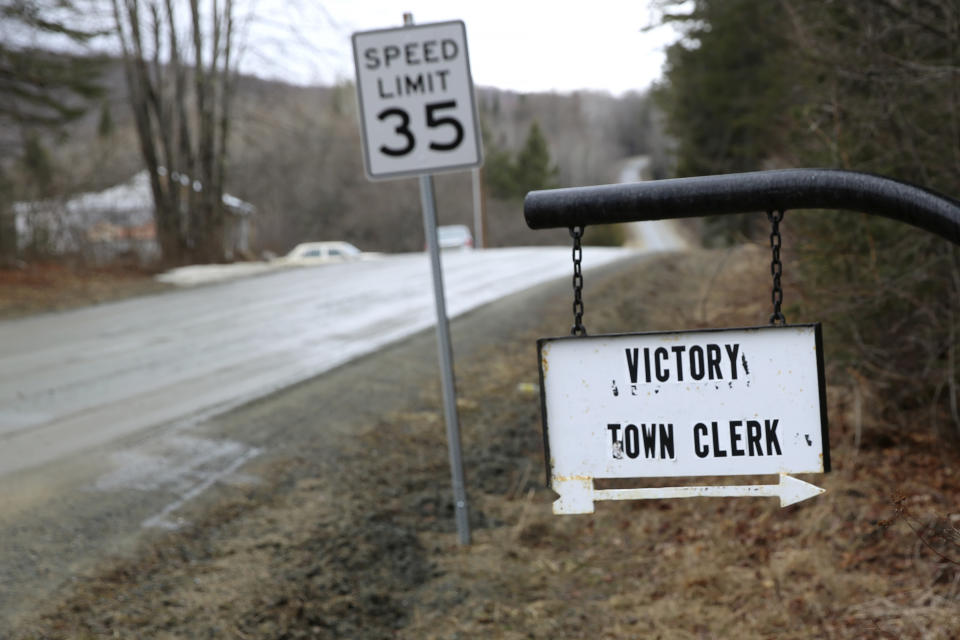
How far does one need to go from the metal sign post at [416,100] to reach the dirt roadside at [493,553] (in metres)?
1.96

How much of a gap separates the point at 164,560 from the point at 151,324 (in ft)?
26.7

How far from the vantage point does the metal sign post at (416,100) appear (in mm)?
4742

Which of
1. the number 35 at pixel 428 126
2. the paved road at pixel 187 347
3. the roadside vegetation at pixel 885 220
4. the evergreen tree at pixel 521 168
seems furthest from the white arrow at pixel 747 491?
the evergreen tree at pixel 521 168

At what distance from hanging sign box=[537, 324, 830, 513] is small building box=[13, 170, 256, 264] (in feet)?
59.9

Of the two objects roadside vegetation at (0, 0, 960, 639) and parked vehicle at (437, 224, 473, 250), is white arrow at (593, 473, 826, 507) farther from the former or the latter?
parked vehicle at (437, 224, 473, 250)

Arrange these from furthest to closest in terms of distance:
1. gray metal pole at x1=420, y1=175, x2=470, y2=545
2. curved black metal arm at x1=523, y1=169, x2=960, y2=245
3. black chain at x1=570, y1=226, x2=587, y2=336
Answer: gray metal pole at x1=420, y1=175, x2=470, y2=545
black chain at x1=570, y1=226, x2=587, y2=336
curved black metal arm at x1=523, y1=169, x2=960, y2=245

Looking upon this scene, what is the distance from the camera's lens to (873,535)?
497 centimetres

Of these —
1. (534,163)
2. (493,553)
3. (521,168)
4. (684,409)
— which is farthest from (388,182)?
(684,409)

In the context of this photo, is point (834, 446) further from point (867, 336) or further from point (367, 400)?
point (367, 400)

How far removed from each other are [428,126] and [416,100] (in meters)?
0.14

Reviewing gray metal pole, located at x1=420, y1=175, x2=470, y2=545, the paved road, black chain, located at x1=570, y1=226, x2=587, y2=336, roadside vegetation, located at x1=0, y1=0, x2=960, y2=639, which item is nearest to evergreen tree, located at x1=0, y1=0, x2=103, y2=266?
the paved road

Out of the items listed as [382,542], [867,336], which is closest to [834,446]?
[867,336]

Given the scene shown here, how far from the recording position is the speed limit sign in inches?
187

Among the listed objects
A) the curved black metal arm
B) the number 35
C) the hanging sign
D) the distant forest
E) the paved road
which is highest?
the distant forest
